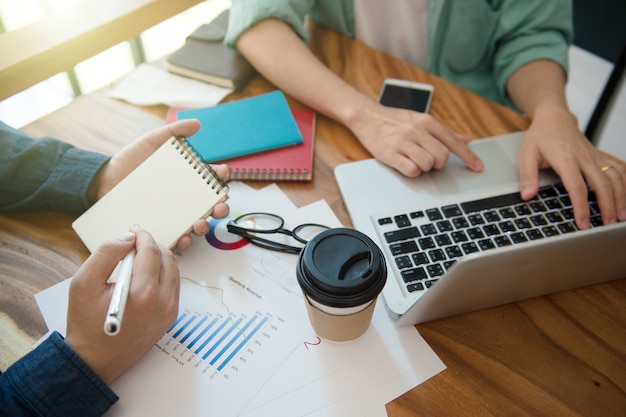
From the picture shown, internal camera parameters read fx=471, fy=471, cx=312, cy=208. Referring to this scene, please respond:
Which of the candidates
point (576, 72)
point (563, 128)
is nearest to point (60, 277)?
point (563, 128)

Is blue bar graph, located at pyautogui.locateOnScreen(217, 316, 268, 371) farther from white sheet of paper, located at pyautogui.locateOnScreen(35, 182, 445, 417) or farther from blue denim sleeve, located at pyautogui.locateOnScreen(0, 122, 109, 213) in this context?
blue denim sleeve, located at pyautogui.locateOnScreen(0, 122, 109, 213)

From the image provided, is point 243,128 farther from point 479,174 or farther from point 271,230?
point 479,174

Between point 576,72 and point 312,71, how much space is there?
1.88m

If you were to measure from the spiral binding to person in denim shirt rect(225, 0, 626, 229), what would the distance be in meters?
0.27

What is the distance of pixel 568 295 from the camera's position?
0.60m

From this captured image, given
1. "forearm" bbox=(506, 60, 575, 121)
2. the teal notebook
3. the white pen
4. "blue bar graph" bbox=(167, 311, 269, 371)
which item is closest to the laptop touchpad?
"forearm" bbox=(506, 60, 575, 121)

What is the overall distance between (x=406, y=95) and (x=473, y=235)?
35 centimetres

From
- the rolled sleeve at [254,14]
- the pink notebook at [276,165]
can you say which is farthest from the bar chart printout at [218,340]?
the rolled sleeve at [254,14]

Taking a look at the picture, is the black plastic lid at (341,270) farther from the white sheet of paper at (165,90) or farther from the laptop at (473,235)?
the white sheet of paper at (165,90)

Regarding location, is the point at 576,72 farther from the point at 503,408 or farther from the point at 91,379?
the point at 91,379

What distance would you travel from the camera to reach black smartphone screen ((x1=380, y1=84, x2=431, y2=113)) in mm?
855

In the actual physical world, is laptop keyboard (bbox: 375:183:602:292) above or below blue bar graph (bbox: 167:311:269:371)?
above

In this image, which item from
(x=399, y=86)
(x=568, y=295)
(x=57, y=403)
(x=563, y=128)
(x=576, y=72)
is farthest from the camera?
(x=576, y=72)

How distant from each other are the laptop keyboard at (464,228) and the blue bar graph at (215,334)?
0.19 metres
